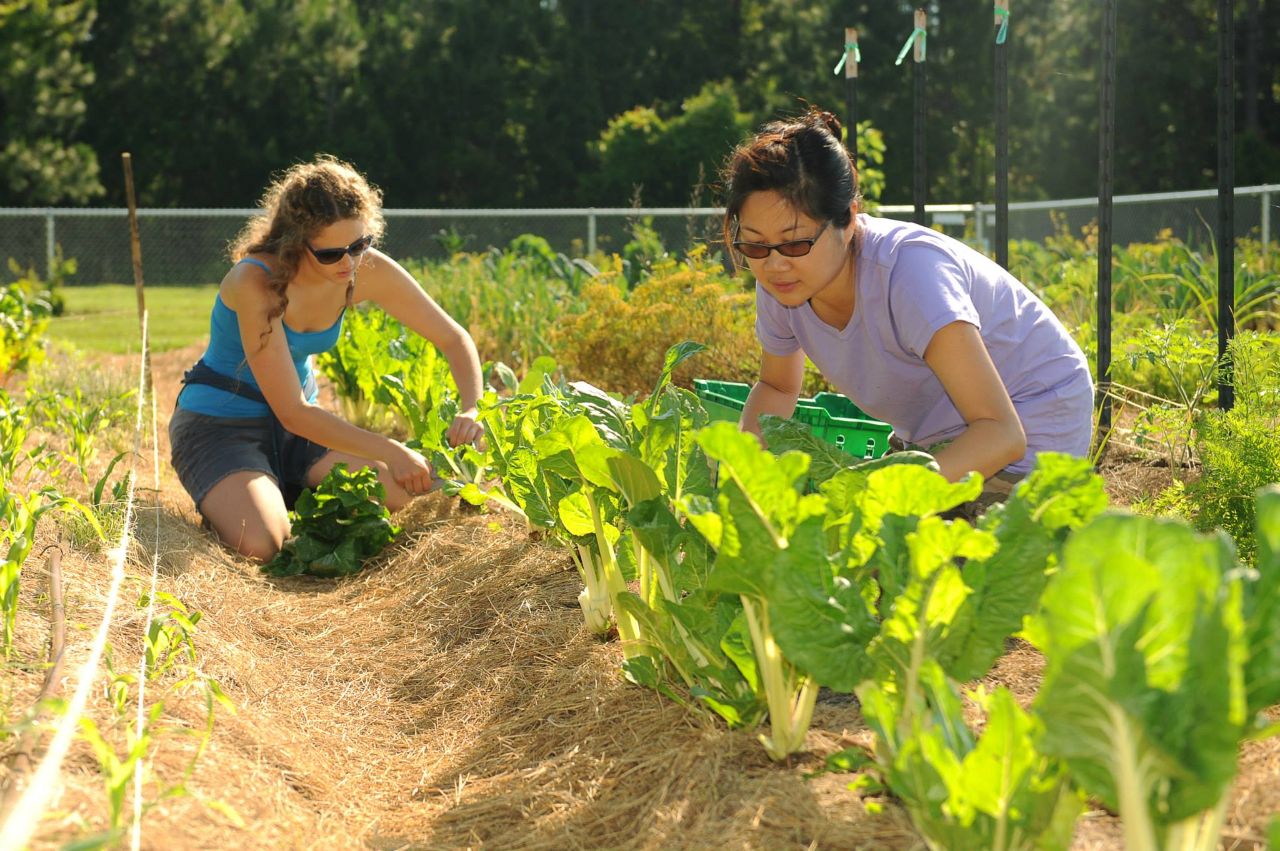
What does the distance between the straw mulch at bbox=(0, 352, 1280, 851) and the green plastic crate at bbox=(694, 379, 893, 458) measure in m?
0.68

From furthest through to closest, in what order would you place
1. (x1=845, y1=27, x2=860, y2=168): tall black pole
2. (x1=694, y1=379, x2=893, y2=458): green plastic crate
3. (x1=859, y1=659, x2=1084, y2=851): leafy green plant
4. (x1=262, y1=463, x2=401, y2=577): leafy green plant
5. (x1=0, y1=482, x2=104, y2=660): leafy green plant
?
1. (x1=845, y1=27, x2=860, y2=168): tall black pole
2. (x1=262, y1=463, x2=401, y2=577): leafy green plant
3. (x1=694, y1=379, x2=893, y2=458): green plastic crate
4. (x1=0, y1=482, x2=104, y2=660): leafy green plant
5. (x1=859, y1=659, x2=1084, y2=851): leafy green plant

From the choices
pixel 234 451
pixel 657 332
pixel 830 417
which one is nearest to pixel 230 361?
pixel 234 451

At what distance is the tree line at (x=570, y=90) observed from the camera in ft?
75.8

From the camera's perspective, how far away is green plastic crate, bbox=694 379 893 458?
10.8ft

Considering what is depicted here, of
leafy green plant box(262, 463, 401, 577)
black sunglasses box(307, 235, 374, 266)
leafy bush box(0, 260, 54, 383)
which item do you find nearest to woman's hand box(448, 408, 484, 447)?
leafy green plant box(262, 463, 401, 577)

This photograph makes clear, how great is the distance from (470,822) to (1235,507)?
5.97 feet

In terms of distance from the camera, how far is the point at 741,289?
7.02 m

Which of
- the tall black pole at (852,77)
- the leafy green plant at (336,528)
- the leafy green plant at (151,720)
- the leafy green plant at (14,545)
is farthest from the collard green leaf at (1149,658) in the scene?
the tall black pole at (852,77)

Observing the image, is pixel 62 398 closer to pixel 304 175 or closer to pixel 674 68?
pixel 304 175

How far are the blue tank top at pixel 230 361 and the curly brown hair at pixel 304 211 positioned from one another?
12.2 inches

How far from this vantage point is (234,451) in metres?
4.05

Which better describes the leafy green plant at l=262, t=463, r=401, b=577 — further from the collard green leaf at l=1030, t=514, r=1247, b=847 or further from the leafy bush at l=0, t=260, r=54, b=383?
the collard green leaf at l=1030, t=514, r=1247, b=847

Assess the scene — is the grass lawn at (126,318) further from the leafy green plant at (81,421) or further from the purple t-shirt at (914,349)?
the purple t-shirt at (914,349)

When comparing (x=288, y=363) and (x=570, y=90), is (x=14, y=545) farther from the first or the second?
(x=570, y=90)
